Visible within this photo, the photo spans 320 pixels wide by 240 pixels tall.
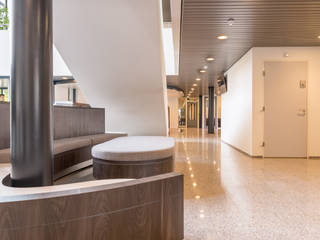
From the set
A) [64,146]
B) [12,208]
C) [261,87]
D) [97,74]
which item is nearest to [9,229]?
[12,208]

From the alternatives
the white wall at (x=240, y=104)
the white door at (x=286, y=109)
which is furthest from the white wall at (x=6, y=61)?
the white door at (x=286, y=109)

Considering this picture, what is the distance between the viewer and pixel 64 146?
2.80 metres

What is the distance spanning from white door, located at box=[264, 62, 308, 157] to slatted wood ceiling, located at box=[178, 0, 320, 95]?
0.59 m

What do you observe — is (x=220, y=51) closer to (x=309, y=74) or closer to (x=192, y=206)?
(x=309, y=74)

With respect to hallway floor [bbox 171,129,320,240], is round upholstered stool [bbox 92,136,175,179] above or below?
above

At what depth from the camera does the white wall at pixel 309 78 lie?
5242 millimetres

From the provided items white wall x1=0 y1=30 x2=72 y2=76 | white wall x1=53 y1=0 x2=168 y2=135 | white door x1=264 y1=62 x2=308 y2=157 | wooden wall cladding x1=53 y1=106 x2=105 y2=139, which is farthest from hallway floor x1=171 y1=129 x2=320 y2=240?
white wall x1=0 y1=30 x2=72 y2=76

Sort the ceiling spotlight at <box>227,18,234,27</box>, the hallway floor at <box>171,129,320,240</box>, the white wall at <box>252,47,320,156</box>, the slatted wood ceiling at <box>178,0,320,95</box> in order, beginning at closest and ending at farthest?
the hallway floor at <box>171,129,320,240</box>
the slatted wood ceiling at <box>178,0,320,95</box>
the ceiling spotlight at <box>227,18,234,27</box>
the white wall at <box>252,47,320,156</box>

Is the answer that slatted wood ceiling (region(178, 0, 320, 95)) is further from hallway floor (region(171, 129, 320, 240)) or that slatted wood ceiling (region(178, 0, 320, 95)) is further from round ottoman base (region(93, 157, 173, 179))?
hallway floor (region(171, 129, 320, 240))

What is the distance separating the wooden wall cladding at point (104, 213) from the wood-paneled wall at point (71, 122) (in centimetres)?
195

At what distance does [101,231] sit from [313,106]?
571cm

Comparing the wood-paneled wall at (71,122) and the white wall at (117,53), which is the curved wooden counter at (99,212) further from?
the white wall at (117,53)

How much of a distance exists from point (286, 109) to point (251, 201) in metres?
3.59

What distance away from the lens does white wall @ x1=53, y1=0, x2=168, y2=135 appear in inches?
109
